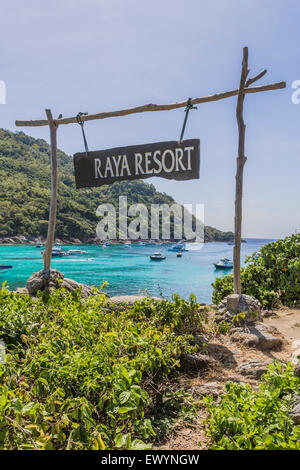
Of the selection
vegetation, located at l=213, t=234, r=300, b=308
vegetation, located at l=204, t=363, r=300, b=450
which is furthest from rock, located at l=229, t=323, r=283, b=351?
vegetation, located at l=213, t=234, r=300, b=308

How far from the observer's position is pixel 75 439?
4.98ft

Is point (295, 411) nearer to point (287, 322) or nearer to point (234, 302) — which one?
point (234, 302)

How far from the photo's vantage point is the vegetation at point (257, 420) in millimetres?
1553

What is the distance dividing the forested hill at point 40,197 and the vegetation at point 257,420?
59.9m

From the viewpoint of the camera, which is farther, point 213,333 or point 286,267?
point 286,267

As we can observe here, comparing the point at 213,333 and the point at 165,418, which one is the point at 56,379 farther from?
the point at 213,333

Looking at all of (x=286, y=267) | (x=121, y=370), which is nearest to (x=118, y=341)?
(x=121, y=370)

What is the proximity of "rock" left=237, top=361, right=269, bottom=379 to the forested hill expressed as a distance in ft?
193

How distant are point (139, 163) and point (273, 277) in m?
5.03

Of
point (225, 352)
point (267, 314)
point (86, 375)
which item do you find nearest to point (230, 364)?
point (225, 352)

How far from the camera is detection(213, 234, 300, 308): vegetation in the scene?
7.09 m

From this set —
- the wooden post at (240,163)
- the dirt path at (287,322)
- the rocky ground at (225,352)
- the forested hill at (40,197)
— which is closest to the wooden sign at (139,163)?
the wooden post at (240,163)
